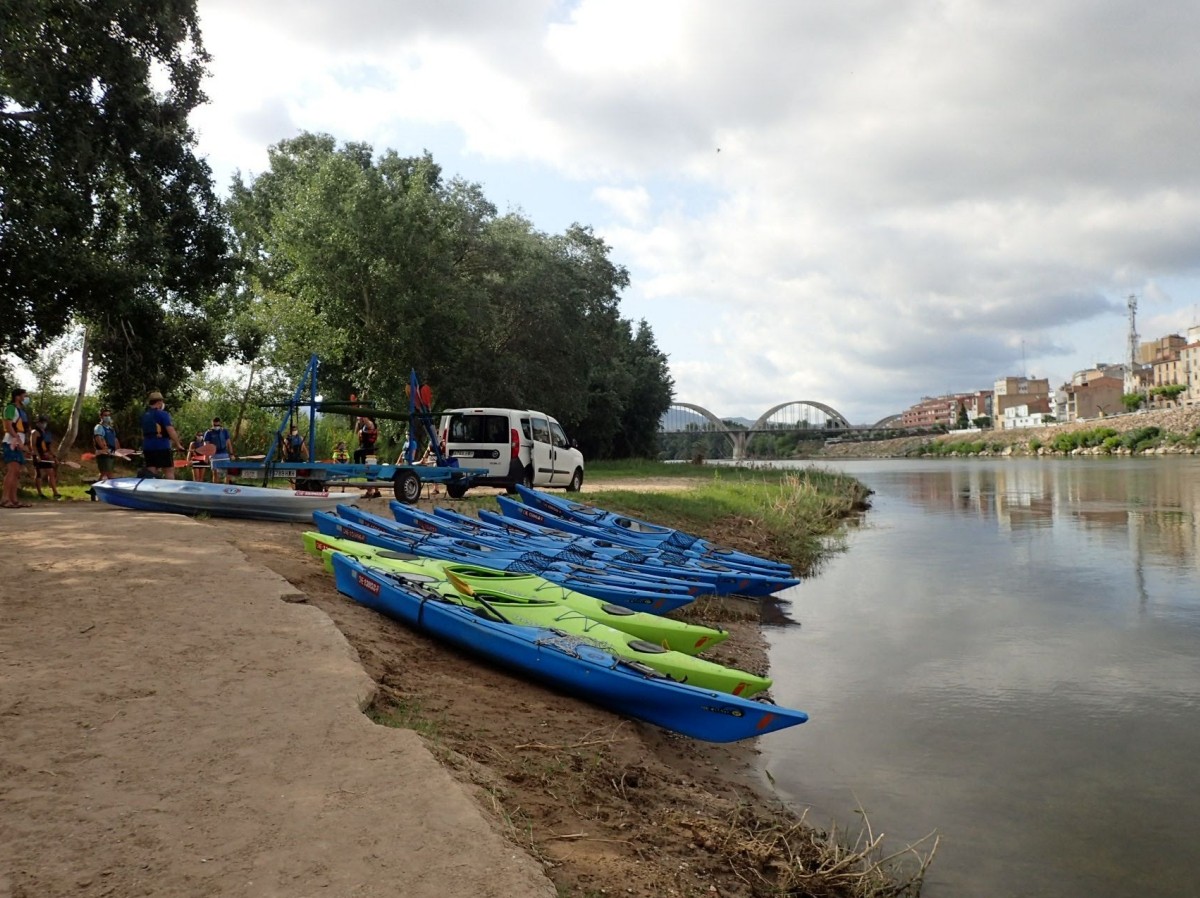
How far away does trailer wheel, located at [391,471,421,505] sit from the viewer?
14.1 metres

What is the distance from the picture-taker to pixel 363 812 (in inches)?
142

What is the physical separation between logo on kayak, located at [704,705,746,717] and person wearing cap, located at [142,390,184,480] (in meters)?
10.2

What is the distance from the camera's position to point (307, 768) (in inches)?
159

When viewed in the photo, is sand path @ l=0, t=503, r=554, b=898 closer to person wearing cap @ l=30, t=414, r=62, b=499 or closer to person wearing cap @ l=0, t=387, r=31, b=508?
person wearing cap @ l=0, t=387, r=31, b=508

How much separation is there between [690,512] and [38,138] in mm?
13303

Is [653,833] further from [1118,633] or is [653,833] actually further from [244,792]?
[1118,633]

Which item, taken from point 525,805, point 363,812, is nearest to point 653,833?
point 525,805

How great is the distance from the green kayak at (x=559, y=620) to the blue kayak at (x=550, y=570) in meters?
0.80

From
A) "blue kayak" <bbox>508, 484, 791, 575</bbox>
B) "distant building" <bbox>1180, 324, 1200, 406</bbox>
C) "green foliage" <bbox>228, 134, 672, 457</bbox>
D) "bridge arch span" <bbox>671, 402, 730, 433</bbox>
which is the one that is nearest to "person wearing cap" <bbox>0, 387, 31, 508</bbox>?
"blue kayak" <bbox>508, 484, 791, 575</bbox>

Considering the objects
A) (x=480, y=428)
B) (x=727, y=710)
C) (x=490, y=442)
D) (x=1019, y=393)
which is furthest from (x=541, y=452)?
(x=1019, y=393)

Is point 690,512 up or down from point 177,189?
down

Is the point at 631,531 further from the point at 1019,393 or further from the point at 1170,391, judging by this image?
the point at 1019,393

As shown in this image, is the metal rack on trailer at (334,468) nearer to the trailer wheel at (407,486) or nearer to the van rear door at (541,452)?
the trailer wheel at (407,486)

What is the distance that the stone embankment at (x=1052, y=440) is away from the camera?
287ft
